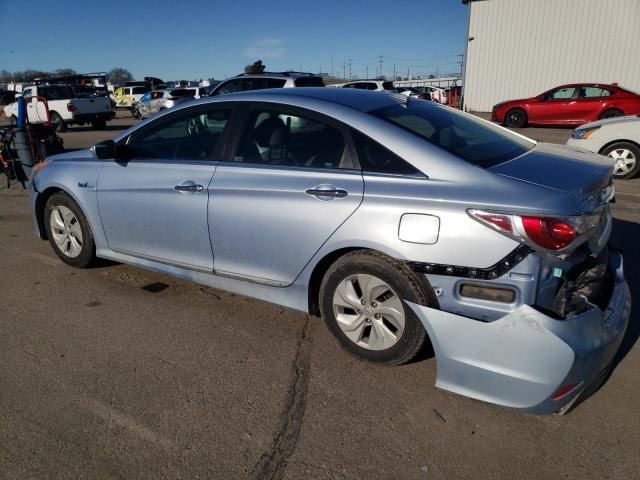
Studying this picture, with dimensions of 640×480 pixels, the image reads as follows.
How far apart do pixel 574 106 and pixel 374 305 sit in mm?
16428

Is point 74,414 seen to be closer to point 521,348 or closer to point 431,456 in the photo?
point 431,456

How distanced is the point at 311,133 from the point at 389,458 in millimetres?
1874

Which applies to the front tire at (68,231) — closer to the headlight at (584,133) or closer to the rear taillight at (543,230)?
the rear taillight at (543,230)

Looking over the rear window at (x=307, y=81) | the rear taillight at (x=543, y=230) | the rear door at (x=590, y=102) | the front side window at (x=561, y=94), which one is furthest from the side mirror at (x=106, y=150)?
the front side window at (x=561, y=94)

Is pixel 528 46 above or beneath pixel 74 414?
above

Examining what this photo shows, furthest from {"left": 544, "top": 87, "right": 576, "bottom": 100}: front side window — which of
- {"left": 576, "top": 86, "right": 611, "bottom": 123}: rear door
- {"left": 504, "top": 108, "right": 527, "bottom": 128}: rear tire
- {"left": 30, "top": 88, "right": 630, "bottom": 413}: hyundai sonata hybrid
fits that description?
{"left": 30, "top": 88, "right": 630, "bottom": 413}: hyundai sonata hybrid

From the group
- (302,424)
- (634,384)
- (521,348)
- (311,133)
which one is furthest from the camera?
(311,133)

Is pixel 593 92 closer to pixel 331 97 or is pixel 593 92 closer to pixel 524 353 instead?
pixel 331 97

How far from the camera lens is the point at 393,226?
2.60 metres

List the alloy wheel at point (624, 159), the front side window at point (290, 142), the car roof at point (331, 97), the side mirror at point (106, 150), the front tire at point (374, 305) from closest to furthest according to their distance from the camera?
1. the front tire at point (374, 305)
2. the front side window at point (290, 142)
3. the car roof at point (331, 97)
4. the side mirror at point (106, 150)
5. the alloy wheel at point (624, 159)

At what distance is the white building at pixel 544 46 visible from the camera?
76.0 feet

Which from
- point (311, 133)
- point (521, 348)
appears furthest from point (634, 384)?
point (311, 133)

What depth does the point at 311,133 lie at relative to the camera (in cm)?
309

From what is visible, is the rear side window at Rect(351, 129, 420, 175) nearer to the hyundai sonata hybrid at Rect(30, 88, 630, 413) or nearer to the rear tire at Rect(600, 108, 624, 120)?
the hyundai sonata hybrid at Rect(30, 88, 630, 413)
